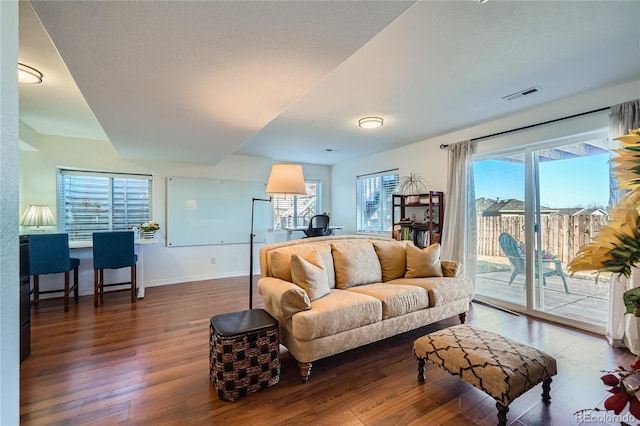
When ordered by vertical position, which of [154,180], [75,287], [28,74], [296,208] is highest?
[28,74]

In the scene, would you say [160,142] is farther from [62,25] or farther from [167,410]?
[167,410]

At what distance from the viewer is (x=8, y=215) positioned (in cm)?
72

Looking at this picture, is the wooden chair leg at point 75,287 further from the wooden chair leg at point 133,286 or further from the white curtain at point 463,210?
the white curtain at point 463,210

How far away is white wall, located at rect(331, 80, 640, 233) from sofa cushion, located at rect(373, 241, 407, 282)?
5.26 feet

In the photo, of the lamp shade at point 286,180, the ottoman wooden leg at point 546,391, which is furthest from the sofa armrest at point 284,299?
the ottoman wooden leg at point 546,391

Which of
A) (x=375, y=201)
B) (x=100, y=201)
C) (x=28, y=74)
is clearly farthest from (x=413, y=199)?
(x=100, y=201)

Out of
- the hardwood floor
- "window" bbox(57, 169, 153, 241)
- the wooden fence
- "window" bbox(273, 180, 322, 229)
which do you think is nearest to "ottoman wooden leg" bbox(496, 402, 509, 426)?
the hardwood floor

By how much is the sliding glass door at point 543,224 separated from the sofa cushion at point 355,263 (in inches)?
73.2

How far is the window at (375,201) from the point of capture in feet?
18.0

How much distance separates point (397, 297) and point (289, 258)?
3.40 ft

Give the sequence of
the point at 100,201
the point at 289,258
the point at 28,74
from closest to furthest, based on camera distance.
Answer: the point at 28,74 → the point at 289,258 → the point at 100,201

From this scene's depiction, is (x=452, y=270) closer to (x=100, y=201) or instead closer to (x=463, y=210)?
(x=463, y=210)

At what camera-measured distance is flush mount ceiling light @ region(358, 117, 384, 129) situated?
3.53 m

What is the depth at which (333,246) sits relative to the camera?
3.00 meters
